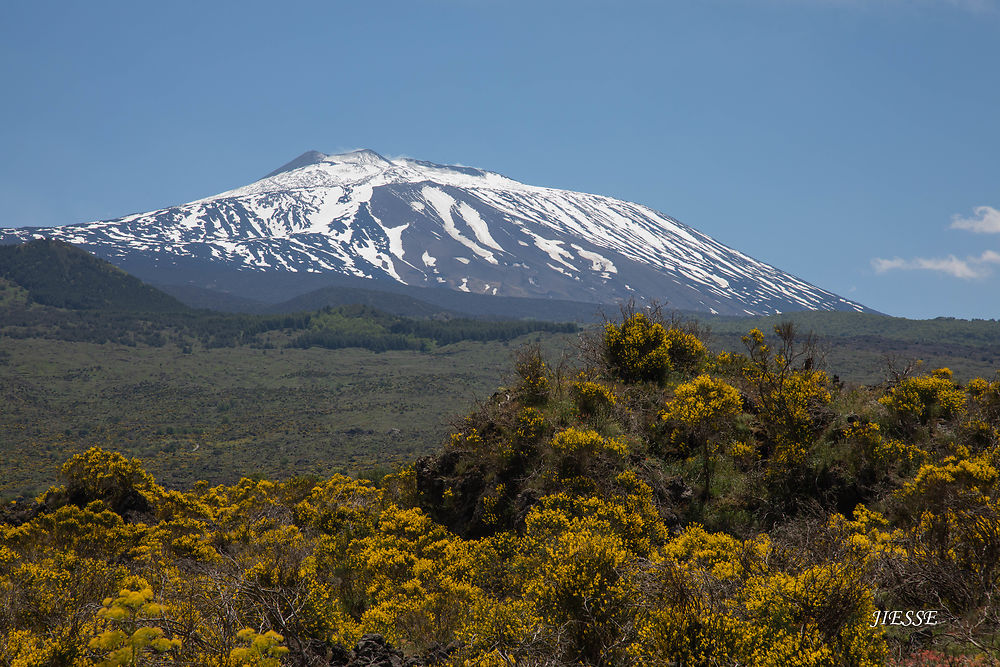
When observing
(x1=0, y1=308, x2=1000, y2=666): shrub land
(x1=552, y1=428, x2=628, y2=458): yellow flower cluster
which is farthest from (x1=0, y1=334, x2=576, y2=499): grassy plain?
(x1=552, y1=428, x2=628, y2=458): yellow flower cluster

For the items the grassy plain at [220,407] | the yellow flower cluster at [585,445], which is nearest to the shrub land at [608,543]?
the yellow flower cluster at [585,445]

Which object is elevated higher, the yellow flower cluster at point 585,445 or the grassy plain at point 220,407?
the yellow flower cluster at point 585,445

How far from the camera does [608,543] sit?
8.02m

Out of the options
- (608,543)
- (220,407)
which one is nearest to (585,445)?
(608,543)

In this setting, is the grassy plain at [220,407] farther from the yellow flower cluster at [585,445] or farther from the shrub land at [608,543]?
the yellow flower cluster at [585,445]

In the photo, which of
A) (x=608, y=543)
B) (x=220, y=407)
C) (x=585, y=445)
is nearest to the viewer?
(x=608, y=543)

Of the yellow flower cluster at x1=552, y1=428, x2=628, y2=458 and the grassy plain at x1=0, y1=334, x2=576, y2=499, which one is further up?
the yellow flower cluster at x1=552, y1=428, x2=628, y2=458

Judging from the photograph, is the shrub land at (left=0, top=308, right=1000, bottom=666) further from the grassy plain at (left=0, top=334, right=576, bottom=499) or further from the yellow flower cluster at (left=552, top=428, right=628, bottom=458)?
Result: the grassy plain at (left=0, top=334, right=576, bottom=499)

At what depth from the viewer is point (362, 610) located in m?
13.6

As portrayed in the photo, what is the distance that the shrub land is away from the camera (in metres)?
7.02

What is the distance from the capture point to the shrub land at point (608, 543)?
23.0 ft

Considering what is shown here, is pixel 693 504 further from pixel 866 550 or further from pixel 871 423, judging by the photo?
pixel 866 550

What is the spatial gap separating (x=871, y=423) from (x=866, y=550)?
6675mm

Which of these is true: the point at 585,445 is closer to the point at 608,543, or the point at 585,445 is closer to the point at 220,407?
the point at 608,543
